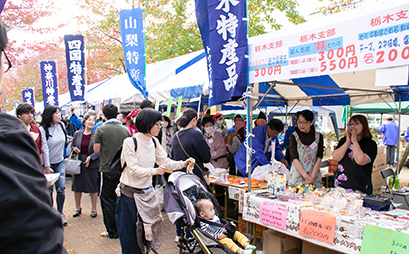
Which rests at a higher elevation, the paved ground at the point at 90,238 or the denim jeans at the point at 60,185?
the denim jeans at the point at 60,185

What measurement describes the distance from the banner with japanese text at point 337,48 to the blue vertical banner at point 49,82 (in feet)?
30.6

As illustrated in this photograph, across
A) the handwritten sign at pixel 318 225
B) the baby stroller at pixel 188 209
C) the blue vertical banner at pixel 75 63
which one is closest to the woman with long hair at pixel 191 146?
the baby stroller at pixel 188 209

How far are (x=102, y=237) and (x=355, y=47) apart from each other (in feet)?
15.0

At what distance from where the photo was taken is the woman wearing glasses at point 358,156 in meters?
3.49

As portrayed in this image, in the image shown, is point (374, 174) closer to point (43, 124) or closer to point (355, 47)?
point (355, 47)

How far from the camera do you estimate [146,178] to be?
10.7 ft

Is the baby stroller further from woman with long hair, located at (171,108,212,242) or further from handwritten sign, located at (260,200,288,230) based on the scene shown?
woman with long hair, located at (171,108,212,242)

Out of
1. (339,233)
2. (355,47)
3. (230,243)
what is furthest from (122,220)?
(355,47)

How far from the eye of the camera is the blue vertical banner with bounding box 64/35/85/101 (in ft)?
28.3

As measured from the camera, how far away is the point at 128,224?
324 cm

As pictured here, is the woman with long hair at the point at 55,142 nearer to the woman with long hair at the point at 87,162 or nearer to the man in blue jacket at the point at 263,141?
the woman with long hair at the point at 87,162

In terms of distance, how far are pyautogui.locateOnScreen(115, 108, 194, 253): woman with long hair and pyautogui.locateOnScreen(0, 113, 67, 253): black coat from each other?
2.25m

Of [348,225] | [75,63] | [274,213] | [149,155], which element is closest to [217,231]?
[274,213]

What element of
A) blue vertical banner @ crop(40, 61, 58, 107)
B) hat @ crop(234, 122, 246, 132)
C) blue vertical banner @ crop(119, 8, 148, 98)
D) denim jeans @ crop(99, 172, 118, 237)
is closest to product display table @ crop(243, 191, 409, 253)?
denim jeans @ crop(99, 172, 118, 237)
